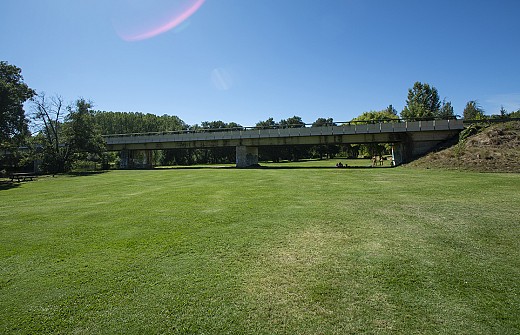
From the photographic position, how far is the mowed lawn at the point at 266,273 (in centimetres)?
389

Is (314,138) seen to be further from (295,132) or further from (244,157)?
(244,157)

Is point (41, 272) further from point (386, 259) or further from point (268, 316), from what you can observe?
point (386, 259)

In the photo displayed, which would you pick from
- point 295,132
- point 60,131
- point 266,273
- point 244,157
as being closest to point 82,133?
point 60,131

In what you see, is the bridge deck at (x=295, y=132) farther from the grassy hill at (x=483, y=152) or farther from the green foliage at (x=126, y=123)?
the green foliage at (x=126, y=123)

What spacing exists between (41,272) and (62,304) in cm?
170

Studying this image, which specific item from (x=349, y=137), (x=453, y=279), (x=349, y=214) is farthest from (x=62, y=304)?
(x=349, y=137)

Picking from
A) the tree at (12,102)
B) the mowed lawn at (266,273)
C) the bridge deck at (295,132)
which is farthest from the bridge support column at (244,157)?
the mowed lawn at (266,273)

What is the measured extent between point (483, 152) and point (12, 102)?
5374 centimetres

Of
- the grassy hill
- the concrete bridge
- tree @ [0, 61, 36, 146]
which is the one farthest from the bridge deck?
tree @ [0, 61, 36, 146]

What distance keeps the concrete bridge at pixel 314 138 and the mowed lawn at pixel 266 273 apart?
1171 inches

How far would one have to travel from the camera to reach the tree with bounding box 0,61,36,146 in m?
33.5

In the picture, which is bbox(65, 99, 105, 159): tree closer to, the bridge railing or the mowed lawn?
the bridge railing

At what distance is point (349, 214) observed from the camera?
9719 millimetres

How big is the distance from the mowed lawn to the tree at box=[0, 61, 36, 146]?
3464cm
